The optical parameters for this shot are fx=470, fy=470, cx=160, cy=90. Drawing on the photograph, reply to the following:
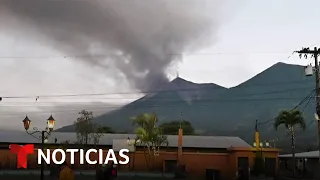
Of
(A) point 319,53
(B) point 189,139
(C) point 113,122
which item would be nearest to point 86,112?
(B) point 189,139

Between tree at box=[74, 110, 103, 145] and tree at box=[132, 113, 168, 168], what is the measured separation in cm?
495

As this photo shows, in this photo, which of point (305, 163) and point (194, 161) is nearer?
point (194, 161)

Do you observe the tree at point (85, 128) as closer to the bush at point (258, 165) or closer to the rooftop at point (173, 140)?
the rooftop at point (173, 140)

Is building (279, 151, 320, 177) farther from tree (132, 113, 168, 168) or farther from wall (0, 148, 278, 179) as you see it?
tree (132, 113, 168, 168)

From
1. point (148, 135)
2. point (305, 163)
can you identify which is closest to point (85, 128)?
point (148, 135)

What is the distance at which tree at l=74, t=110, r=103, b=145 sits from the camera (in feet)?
159

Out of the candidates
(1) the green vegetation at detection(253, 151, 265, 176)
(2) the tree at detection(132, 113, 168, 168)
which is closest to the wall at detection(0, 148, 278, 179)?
(2) the tree at detection(132, 113, 168, 168)

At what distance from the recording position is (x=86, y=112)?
162 ft

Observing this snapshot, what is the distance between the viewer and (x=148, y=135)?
45.5 metres

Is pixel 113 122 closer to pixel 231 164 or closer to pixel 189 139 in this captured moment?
pixel 189 139

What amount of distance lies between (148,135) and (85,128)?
7219mm

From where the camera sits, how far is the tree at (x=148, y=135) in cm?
4550

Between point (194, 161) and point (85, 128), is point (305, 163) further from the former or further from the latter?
point (85, 128)

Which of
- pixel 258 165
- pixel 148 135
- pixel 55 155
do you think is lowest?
pixel 258 165
